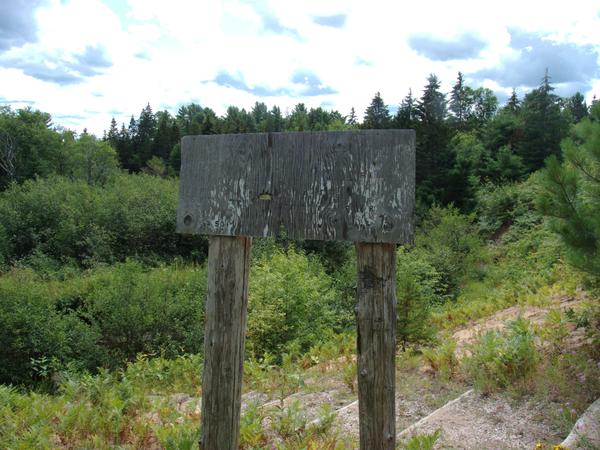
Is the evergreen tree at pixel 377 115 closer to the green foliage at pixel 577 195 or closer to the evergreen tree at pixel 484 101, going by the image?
the evergreen tree at pixel 484 101

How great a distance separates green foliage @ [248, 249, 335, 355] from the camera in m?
9.74

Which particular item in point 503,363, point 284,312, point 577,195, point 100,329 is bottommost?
point 100,329

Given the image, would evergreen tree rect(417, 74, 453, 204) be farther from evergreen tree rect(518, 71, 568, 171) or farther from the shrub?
the shrub

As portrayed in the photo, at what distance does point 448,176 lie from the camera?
32031 millimetres

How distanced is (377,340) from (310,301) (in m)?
9.06

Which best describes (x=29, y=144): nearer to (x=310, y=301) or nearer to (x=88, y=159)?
(x=88, y=159)

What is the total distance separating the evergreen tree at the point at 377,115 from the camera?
1661 inches

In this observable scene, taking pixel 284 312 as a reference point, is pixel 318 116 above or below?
above

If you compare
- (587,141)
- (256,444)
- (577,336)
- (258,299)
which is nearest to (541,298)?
(577,336)

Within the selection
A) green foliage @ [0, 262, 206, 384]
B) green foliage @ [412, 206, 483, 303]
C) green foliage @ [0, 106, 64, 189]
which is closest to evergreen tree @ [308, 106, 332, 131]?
green foliage @ [0, 106, 64, 189]

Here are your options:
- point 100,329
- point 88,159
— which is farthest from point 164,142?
point 100,329

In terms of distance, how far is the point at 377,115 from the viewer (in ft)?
152

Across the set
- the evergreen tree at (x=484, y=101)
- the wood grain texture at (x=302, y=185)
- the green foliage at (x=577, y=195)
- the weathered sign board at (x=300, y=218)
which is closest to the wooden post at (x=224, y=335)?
the weathered sign board at (x=300, y=218)

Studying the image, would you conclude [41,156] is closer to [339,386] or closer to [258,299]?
[258,299]
